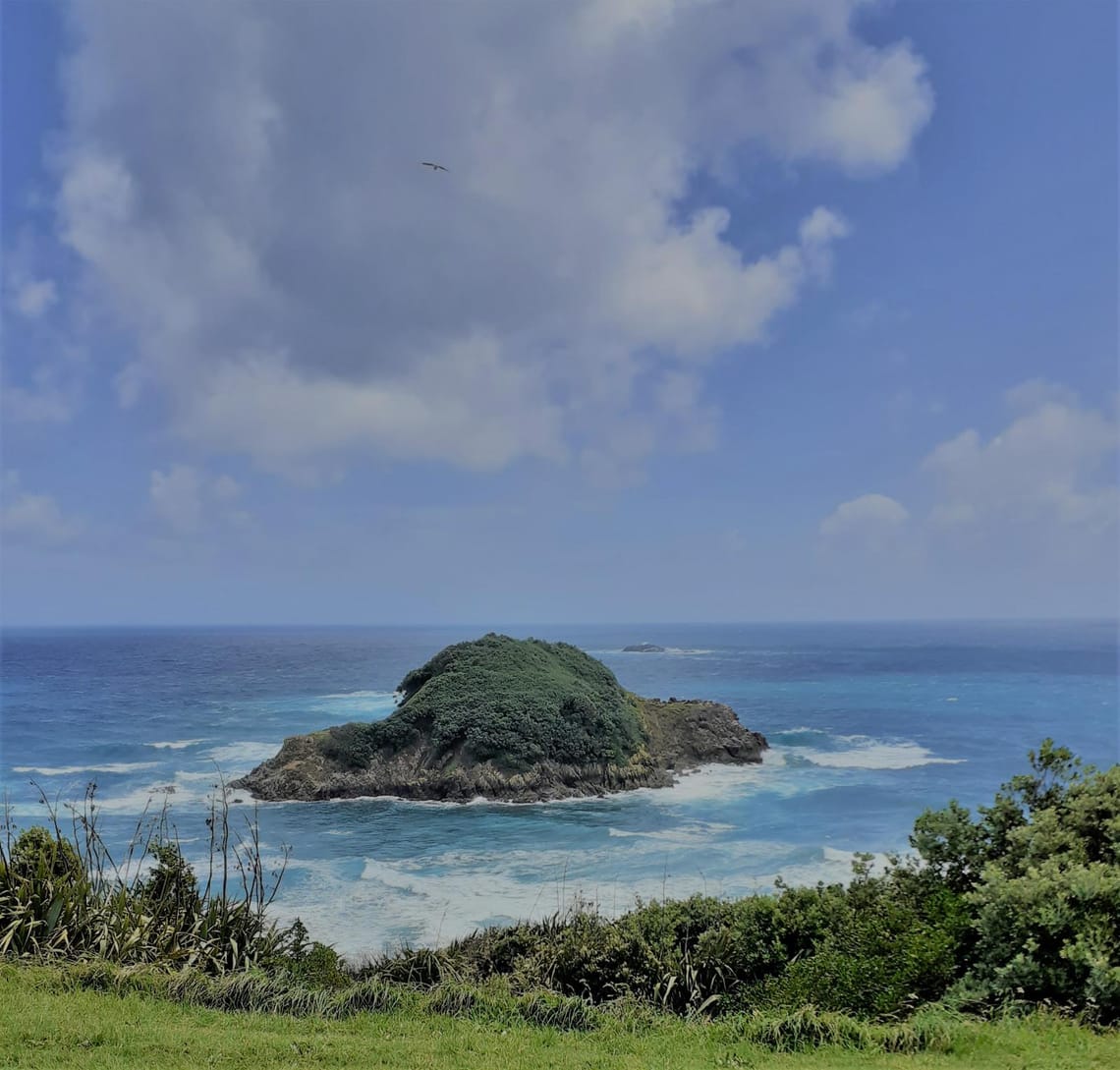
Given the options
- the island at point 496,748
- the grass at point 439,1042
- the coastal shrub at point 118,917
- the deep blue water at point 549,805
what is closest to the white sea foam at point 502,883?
the deep blue water at point 549,805

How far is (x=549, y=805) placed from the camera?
33.4m

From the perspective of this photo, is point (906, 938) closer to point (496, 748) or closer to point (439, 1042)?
point (439, 1042)

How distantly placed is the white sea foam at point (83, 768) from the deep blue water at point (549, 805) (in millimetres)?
252

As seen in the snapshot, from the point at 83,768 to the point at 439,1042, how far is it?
141ft

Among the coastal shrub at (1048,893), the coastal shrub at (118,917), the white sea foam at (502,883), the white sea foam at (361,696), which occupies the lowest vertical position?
the white sea foam at (361,696)

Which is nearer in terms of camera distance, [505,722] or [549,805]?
[549,805]

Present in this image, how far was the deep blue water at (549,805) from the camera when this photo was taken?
75.6 feet

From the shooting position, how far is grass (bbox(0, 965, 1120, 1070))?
6594 mm

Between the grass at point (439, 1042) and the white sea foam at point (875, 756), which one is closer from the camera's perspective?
the grass at point (439, 1042)

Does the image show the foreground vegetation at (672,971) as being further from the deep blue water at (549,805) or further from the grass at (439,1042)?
the deep blue water at (549,805)

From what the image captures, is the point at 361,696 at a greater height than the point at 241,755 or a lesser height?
lesser

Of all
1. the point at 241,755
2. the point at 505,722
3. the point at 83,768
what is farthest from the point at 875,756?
the point at 83,768

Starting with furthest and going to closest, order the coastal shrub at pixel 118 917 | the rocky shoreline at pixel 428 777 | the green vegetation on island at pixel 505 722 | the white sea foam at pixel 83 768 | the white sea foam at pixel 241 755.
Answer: the white sea foam at pixel 83 768
the white sea foam at pixel 241 755
the green vegetation on island at pixel 505 722
the rocky shoreline at pixel 428 777
the coastal shrub at pixel 118 917

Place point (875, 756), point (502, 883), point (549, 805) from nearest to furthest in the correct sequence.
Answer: point (502, 883) < point (549, 805) < point (875, 756)
